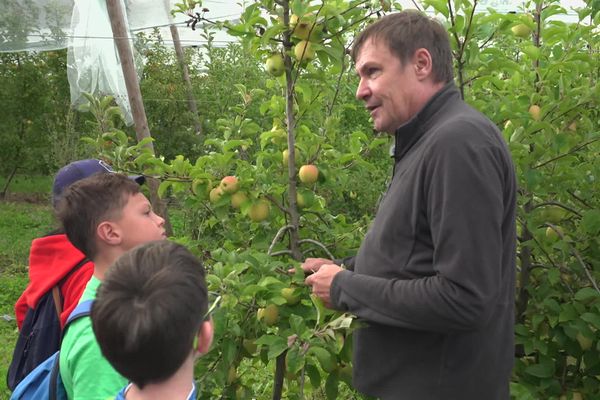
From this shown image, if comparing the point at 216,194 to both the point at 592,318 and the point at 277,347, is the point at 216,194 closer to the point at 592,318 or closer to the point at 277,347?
the point at 277,347

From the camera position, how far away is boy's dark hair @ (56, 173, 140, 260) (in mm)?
1893

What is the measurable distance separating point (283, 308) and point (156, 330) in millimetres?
1005

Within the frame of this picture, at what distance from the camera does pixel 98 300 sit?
4.16 ft

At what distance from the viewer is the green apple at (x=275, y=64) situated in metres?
2.28

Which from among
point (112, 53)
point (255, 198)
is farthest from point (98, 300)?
point (112, 53)

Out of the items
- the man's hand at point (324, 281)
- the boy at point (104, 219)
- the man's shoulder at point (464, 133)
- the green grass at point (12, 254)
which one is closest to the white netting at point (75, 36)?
the green grass at point (12, 254)

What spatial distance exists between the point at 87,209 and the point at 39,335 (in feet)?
1.18

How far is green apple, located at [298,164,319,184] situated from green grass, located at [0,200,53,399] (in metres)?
2.50

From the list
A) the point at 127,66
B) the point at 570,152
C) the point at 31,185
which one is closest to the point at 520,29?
the point at 570,152

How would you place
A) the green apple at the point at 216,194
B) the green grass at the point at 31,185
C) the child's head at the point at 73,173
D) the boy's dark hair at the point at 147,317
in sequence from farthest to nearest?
1. the green grass at the point at 31,185
2. the green apple at the point at 216,194
3. the child's head at the point at 73,173
4. the boy's dark hair at the point at 147,317

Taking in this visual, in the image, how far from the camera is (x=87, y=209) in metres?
1.89

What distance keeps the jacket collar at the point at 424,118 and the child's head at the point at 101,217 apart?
676 mm

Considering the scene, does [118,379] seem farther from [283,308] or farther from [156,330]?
[283,308]

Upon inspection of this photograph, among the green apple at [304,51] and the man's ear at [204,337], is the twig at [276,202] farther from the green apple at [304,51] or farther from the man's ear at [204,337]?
the man's ear at [204,337]
